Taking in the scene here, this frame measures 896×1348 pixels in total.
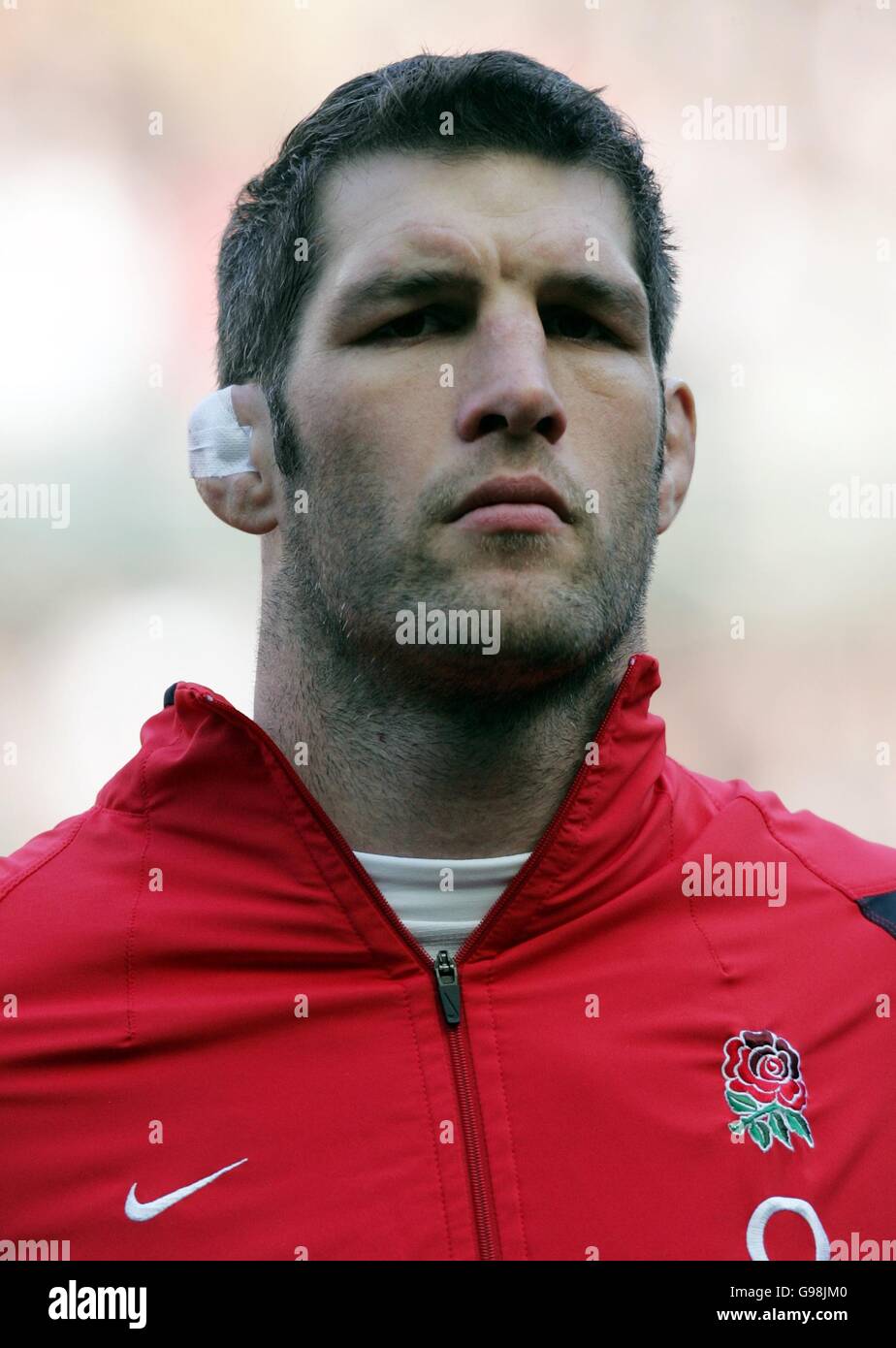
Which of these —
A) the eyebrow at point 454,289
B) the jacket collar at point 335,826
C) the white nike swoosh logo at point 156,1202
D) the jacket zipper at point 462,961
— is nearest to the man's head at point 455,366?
the eyebrow at point 454,289

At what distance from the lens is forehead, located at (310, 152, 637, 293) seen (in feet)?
11.9

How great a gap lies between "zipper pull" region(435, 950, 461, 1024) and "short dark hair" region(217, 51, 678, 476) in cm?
144

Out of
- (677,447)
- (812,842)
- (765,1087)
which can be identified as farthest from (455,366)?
(765,1087)

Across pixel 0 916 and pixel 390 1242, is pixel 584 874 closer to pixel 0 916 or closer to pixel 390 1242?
pixel 390 1242

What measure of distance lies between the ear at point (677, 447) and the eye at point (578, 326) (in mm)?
512

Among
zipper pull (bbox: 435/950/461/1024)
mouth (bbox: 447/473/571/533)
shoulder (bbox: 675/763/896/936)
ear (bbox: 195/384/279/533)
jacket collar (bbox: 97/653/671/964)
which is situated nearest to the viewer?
zipper pull (bbox: 435/950/461/1024)

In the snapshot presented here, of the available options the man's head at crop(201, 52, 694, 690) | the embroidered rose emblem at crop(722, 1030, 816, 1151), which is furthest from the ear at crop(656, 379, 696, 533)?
the embroidered rose emblem at crop(722, 1030, 816, 1151)

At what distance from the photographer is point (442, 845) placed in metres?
3.55

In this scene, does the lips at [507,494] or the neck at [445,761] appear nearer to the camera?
the lips at [507,494]

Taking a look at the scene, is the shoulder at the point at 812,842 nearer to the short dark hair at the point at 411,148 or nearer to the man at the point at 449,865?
the man at the point at 449,865

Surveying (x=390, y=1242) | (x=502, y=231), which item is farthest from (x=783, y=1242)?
(x=502, y=231)

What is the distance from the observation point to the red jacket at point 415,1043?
2.95 m

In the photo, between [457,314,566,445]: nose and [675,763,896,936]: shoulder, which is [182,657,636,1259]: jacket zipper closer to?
[675,763,896,936]: shoulder

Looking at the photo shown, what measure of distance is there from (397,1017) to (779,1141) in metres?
0.87
